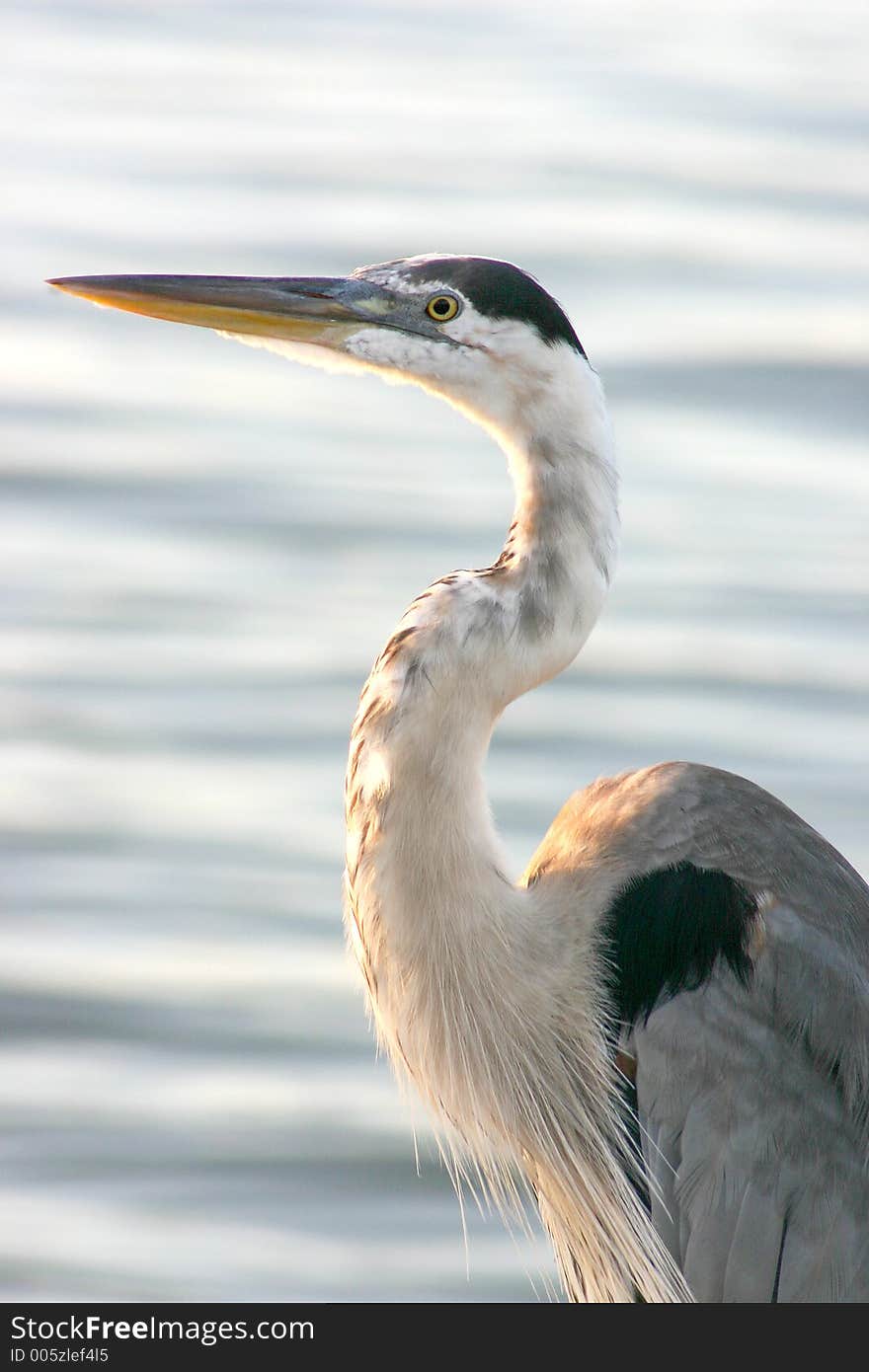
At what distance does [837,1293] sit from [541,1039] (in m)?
0.60

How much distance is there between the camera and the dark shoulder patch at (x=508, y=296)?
3.55 metres

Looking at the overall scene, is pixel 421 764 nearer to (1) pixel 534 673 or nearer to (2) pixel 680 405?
(1) pixel 534 673

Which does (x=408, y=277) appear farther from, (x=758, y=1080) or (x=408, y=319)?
(x=758, y=1080)

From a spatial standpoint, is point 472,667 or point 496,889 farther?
point 496,889

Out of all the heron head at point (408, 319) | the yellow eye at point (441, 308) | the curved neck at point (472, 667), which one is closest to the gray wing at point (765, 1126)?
the curved neck at point (472, 667)

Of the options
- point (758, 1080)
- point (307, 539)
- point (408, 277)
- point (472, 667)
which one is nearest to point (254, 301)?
point (408, 277)

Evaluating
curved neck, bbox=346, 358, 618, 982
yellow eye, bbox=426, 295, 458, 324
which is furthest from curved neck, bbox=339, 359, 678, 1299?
yellow eye, bbox=426, 295, 458, 324

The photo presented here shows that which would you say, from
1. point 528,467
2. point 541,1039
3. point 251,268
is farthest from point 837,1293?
point 251,268

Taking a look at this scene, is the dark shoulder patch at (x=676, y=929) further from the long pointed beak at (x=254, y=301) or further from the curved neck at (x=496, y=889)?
the long pointed beak at (x=254, y=301)

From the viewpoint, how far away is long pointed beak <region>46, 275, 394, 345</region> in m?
3.74

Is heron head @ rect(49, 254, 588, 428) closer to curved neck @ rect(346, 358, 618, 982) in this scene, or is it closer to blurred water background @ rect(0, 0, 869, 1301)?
curved neck @ rect(346, 358, 618, 982)

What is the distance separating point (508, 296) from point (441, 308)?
128 mm

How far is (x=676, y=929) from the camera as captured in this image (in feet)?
11.9

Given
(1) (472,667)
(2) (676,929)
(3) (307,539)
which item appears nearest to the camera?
(1) (472,667)
